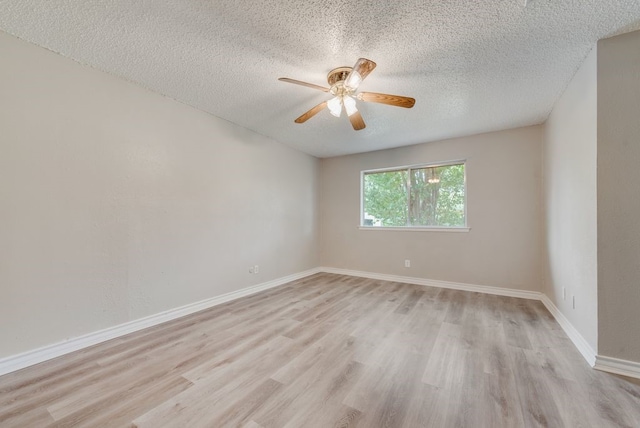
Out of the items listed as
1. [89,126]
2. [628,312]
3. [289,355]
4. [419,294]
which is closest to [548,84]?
[628,312]

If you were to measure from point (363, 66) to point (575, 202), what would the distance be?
220cm

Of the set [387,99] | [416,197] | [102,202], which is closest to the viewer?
[387,99]

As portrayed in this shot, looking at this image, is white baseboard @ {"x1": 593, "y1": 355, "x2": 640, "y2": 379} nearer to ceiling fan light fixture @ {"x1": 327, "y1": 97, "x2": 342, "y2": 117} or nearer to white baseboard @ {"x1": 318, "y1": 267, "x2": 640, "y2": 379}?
white baseboard @ {"x1": 318, "y1": 267, "x2": 640, "y2": 379}

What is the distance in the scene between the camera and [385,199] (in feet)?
15.0

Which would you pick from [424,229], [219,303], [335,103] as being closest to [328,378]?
[219,303]

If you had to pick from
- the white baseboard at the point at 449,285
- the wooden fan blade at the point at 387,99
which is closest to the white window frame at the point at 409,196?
the white baseboard at the point at 449,285

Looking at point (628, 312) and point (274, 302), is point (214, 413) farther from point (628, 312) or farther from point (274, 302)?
point (628, 312)

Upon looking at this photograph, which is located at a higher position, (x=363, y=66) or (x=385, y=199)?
(x=363, y=66)

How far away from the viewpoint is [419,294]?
11.4 ft

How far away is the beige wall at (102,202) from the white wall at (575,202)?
352 centimetres

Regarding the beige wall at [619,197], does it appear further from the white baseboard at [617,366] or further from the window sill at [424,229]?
the window sill at [424,229]

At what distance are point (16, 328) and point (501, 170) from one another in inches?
208

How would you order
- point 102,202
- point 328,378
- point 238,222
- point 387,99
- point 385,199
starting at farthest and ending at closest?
point 385,199
point 238,222
point 102,202
point 387,99
point 328,378

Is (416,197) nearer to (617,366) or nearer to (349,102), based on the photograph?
(349,102)
